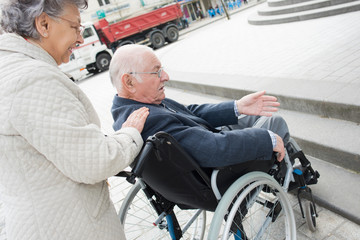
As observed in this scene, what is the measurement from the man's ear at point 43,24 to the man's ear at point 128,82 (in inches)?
21.3

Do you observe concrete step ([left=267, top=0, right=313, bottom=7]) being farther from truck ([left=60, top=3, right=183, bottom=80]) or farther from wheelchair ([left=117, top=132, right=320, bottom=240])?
truck ([left=60, top=3, right=183, bottom=80])

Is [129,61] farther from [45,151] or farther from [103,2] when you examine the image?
[103,2]

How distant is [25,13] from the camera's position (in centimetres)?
119

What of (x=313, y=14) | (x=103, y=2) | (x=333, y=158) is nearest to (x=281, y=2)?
(x=313, y=14)

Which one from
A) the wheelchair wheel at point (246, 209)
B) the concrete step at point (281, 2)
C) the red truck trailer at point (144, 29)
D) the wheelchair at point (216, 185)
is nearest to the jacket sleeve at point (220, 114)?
the wheelchair at point (216, 185)

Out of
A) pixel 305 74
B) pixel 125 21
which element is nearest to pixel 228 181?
pixel 305 74

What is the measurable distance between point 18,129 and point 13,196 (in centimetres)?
30

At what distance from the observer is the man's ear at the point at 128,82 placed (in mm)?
1725

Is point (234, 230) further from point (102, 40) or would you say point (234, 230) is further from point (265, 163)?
point (102, 40)

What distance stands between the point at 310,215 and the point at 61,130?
172 cm

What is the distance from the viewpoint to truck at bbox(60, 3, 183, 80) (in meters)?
15.0

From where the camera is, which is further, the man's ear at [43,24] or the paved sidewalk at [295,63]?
the paved sidewalk at [295,63]

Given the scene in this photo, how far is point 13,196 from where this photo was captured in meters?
1.16

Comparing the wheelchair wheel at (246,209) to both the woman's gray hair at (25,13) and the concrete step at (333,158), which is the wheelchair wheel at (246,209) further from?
the woman's gray hair at (25,13)
